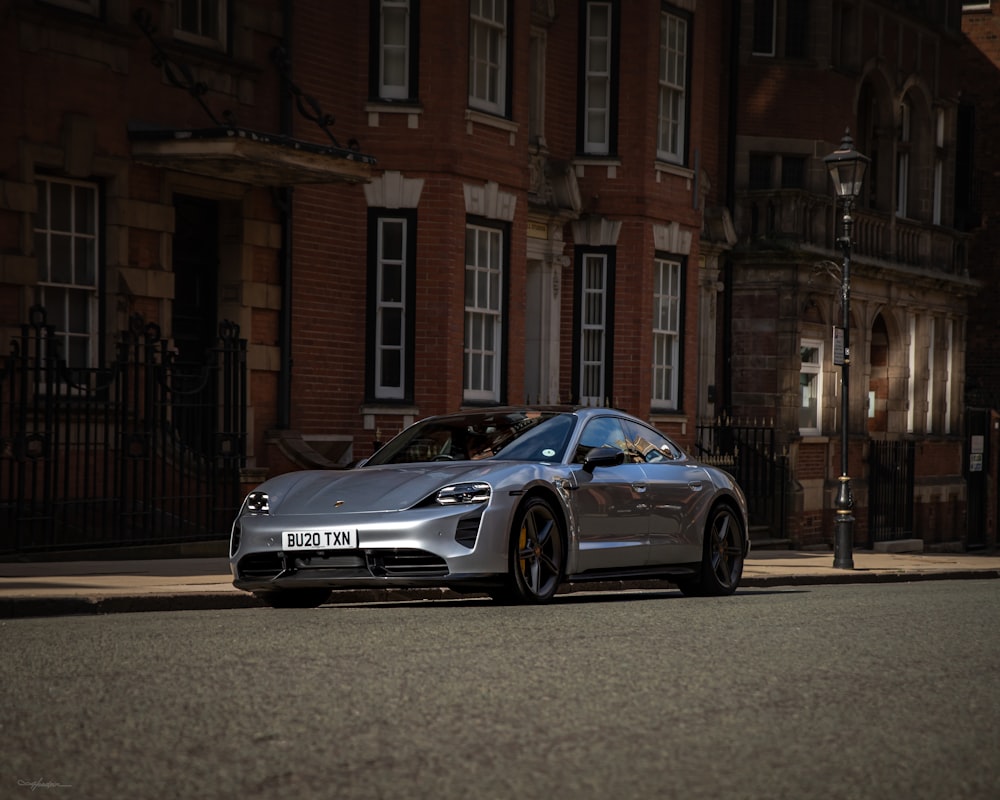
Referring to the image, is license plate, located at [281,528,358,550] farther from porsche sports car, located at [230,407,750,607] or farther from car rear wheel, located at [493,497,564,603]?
car rear wheel, located at [493,497,564,603]

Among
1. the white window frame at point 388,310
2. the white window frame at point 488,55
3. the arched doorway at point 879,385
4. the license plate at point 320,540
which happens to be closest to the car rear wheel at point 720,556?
the license plate at point 320,540

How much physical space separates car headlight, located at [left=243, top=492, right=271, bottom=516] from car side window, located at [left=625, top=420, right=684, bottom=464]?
3.26 m

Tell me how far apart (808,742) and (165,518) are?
11.9 metres

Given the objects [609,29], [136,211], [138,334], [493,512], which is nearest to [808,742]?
[493,512]

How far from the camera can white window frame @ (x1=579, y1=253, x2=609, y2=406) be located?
87.0 ft

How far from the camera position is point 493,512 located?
38.3ft

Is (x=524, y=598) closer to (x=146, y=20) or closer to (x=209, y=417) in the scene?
(x=209, y=417)

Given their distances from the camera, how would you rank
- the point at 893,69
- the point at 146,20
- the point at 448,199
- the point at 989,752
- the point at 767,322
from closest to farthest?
1. the point at 989,752
2. the point at 146,20
3. the point at 448,199
4. the point at 767,322
5. the point at 893,69

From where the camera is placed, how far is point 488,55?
75.5 feet

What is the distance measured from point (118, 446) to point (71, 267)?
6.66 feet

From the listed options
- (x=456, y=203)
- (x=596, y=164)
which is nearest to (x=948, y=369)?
(x=596, y=164)

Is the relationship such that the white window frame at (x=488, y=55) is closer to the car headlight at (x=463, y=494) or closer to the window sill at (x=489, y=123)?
the window sill at (x=489, y=123)

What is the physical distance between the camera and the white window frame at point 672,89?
26.9 metres

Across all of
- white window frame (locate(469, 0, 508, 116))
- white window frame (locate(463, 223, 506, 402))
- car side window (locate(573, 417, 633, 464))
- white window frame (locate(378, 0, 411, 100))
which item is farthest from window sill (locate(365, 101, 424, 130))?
car side window (locate(573, 417, 633, 464))
